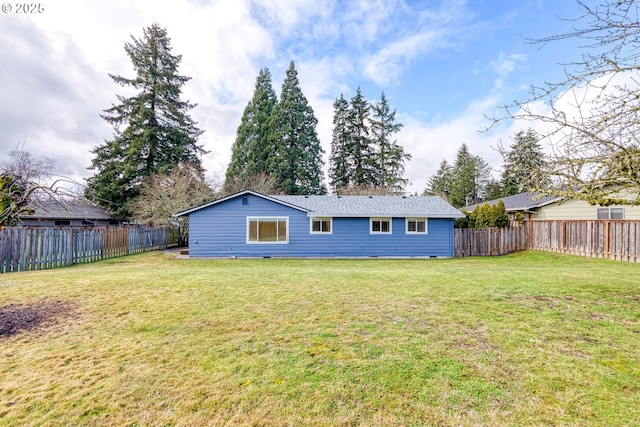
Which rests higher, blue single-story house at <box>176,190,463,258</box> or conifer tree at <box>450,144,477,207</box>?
conifer tree at <box>450,144,477,207</box>

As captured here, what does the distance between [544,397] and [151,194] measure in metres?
24.7

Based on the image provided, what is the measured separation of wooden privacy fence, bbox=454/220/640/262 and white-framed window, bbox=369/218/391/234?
3791 mm

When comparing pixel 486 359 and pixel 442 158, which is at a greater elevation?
pixel 442 158

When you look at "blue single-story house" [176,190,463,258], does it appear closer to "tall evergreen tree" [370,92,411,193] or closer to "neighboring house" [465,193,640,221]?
"neighboring house" [465,193,640,221]

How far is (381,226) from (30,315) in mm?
13455

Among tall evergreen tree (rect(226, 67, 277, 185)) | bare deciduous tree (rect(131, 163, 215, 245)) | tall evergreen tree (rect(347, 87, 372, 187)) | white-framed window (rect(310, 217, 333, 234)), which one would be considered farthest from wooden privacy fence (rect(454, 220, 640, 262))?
tall evergreen tree (rect(226, 67, 277, 185))

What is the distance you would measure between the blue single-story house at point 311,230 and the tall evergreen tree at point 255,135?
47.7ft

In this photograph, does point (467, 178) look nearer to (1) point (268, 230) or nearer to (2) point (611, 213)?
(2) point (611, 213)

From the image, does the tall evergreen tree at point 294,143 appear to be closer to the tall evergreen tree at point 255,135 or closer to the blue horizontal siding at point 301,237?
the tall evergreen tree at point 255,135

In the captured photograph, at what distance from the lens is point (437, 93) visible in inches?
601

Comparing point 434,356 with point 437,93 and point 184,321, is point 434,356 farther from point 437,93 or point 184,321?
point 437,93

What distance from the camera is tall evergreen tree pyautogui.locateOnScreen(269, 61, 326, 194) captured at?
1196 inches

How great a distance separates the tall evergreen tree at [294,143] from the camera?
30375 millimetres

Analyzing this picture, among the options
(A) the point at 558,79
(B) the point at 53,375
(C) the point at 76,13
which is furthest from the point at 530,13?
(C) the point at 76,13
